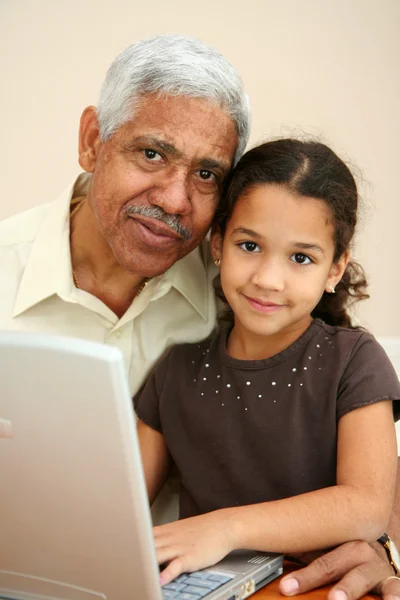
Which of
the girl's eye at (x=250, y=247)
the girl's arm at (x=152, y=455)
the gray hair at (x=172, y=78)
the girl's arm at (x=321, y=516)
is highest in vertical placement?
the gray hair at (x=172, y=78)

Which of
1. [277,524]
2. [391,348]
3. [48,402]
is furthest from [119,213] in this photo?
[391,348]

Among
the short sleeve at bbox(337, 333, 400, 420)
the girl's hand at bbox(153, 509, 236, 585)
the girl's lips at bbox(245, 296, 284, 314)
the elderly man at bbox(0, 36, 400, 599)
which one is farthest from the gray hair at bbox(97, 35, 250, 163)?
the girl's hand at bbox(153, 509, 236, 585)

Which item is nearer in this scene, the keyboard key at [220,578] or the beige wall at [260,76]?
the keyboard key at [220,578]

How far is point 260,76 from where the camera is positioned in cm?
245

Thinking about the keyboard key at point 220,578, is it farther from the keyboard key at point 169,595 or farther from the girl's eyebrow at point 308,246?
the girl's eyebrow at point 308,246

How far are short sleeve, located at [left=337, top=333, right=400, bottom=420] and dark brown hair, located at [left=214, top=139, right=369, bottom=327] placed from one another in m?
0.18

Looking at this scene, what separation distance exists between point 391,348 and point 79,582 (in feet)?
5.69

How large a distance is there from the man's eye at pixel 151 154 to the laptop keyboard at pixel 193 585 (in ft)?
2.46

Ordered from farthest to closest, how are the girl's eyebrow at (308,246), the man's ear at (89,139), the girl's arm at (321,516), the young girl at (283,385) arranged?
the man's ear at (89,139) < the girl's eyebrow at (308,246) < the young girl at (283,385) < the girl's arm at (321,516)

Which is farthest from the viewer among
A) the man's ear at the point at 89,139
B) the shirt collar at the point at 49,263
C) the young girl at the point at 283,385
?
the man's ear at the point at 89,139

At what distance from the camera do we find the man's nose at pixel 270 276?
4.33 ft

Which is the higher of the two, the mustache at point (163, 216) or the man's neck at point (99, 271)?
the mustache at point (163, 216)

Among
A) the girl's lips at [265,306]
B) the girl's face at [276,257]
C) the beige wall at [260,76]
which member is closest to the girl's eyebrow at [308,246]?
the girl's face at [276,257]

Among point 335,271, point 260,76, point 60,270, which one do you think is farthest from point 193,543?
A: point 260,76
